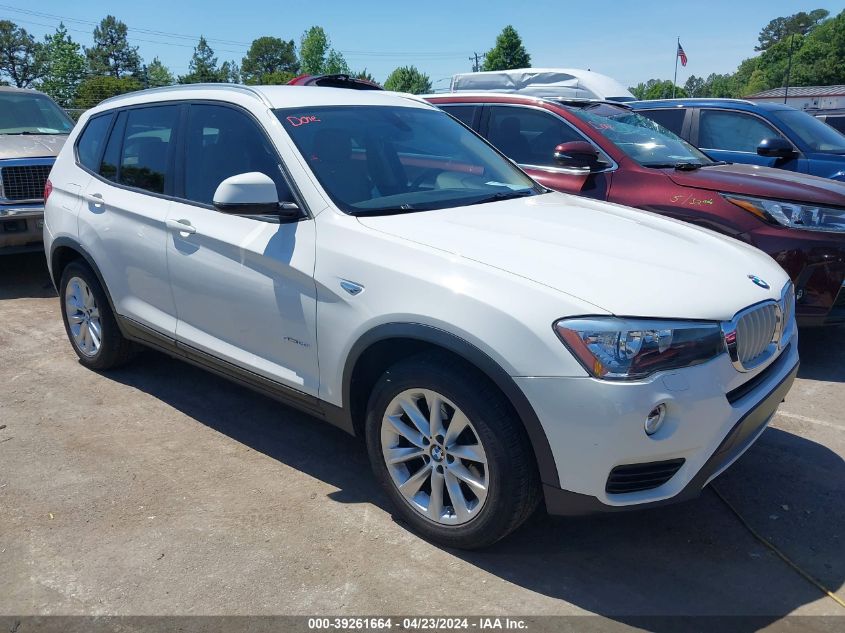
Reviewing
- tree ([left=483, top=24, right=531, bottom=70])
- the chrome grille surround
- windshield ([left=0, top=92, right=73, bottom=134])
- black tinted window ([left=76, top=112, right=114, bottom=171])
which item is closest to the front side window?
the chrome grille surround

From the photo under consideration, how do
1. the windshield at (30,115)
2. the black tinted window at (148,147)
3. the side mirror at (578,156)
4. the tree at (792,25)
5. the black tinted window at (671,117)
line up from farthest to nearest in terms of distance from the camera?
the tree at (792,25)
the windshield at (30,115)
the black tinted window at (671,117)
the side mirror at (578,156)
the black tinted window at (148,147)

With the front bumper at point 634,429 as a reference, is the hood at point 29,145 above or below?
above

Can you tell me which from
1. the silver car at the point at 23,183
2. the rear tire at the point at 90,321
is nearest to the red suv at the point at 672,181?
the rear tire at the point at 90,321

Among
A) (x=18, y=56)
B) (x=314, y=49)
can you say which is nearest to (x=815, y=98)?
(x=314, y=49)

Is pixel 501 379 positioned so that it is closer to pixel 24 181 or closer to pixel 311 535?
pixel 311 535

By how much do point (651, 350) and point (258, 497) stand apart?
6.49 ft

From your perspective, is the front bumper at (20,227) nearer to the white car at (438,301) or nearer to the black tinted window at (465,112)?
the white car at (438,301)

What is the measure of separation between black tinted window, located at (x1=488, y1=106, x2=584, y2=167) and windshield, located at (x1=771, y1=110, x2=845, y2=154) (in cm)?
307

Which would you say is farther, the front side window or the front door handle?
the front side window

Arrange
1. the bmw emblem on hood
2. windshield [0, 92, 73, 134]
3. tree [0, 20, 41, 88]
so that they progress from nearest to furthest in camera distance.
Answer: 1. the bmw emblem on hood
2. windshield [0, 92, 73, 134]
3. tree [0, 20, 41, 88]

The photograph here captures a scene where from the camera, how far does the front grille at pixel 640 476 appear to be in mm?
2650

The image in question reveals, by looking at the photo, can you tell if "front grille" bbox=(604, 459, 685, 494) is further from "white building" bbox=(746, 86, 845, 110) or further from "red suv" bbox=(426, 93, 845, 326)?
"white building" bbox=(746, 86, 845, 110)

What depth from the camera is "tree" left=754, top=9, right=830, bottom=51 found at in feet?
454

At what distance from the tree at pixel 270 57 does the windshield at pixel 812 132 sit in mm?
105652
